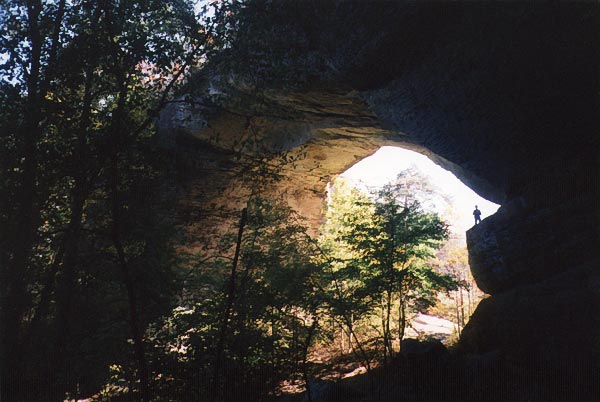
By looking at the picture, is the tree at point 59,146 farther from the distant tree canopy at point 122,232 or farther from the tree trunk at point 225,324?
the tree trunk at point 225,324

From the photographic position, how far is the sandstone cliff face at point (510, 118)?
5254mm

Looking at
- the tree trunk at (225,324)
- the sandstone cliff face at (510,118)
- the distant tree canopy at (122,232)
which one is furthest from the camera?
the sandstone cliff face at (510,118)

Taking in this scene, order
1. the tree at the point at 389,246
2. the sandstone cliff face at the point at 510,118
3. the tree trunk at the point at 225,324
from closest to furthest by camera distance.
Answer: the tree trunk at the point at 225,324 → the sandstone cliff face at the point at 510,118 → the tree at the point at 389,246

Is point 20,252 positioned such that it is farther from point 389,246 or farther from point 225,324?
point 389,246

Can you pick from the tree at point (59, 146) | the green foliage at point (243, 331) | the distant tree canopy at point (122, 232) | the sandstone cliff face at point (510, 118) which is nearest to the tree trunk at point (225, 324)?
the distant tree canopy at point (122, 232)

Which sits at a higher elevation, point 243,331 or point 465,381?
point 243,331

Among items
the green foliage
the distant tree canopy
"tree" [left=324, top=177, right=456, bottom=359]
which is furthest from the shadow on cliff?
the green foliage

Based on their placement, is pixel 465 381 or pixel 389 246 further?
pixel 389 246

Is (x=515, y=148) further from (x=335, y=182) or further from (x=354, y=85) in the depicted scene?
(x=335, y=182)

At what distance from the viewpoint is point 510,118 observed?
6105 millimetres

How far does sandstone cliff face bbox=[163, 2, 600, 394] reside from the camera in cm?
525

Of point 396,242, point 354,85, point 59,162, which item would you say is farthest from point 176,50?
point 396,242

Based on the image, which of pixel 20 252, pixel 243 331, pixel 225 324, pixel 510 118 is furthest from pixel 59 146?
pixel 510 118

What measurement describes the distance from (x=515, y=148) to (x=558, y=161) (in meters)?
0.78
